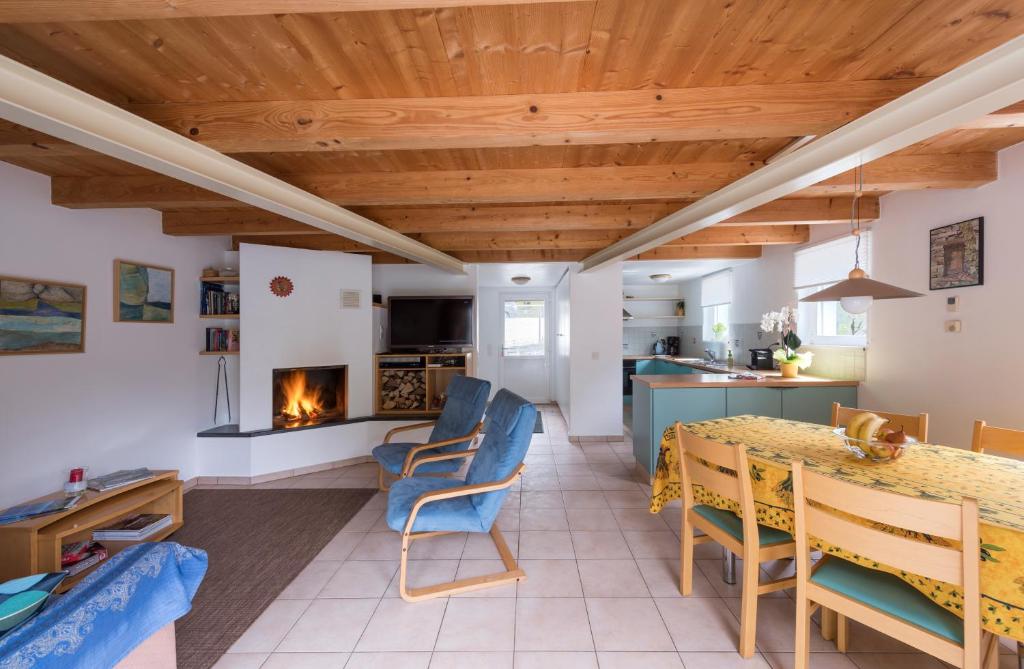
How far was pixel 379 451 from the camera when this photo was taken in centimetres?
334

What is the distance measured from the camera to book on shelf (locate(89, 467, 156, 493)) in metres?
2.53

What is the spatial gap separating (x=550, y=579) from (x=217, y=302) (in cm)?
377

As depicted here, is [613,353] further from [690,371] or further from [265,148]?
[265,148]

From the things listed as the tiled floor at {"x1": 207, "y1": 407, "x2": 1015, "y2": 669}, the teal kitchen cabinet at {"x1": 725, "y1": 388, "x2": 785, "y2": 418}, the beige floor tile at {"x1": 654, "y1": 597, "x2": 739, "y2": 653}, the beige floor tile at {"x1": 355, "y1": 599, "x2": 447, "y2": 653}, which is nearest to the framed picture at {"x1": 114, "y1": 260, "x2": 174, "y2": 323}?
the tiled floor at {"x1": 207, "y1": 407, "x2": 1015, "y2": 669}

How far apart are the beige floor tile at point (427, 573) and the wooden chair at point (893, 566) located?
1646 mm

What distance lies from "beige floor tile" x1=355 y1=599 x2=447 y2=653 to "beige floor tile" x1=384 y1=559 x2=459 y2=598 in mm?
120

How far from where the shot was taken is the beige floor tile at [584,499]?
3.21m

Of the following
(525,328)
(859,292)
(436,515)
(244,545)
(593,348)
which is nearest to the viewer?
(859,292)

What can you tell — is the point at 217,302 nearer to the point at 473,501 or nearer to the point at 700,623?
the point at 473,501

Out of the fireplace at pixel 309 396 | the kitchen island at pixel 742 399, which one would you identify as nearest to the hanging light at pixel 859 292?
the kitchen island at pixel 742 399

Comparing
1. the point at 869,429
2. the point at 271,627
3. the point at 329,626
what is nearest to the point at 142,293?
the point at 271,627

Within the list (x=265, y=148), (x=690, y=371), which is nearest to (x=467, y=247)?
(x=265, y=148)

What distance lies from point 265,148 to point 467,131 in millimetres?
953

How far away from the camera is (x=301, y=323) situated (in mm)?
3986
